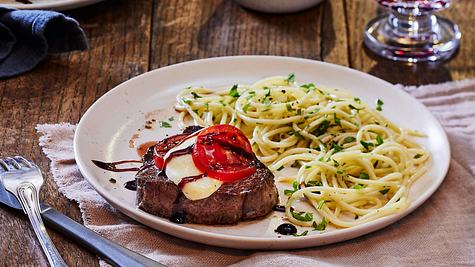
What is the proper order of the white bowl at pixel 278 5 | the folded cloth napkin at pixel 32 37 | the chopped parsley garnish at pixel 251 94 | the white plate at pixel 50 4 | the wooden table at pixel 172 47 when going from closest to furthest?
the chopped parsley garnish at pixel 251 94
the wooden table at pixel 172 47
the folded cloth napkin at pixel 32 37
the white plate at pixel 50 4
the white bowl at pixel 278 5

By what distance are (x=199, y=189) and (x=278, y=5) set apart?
1.78 meters

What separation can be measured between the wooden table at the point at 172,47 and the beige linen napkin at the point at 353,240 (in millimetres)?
A: 237

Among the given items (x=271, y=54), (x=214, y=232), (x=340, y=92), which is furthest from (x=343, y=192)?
(x=271, y=54)

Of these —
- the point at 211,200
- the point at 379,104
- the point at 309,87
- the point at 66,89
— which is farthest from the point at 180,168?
the point at 66,89

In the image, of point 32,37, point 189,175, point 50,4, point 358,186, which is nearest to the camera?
point 189,175

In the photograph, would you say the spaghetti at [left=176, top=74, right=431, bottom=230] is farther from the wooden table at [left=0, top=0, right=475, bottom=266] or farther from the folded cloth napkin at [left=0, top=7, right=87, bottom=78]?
the folded cloth napkin at [left=0, top=7, right=87, bottom=78]

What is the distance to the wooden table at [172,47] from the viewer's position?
338cm

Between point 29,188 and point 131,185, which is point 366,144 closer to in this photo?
point 131,185

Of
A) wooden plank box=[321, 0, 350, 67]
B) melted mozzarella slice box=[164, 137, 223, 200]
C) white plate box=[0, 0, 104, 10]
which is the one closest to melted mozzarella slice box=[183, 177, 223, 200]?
melted mozzarella slice box=[164, 137, 223, 200]

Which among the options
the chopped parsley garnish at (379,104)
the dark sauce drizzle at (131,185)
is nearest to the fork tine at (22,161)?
the dark sauce drizzle at (131,185)

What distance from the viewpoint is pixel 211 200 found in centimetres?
252

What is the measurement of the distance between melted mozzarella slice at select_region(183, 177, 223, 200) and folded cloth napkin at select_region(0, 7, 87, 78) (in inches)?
51.5

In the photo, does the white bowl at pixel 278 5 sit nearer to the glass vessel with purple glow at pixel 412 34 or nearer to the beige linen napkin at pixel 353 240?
the glass vessel with purple glow at pixel 412 34

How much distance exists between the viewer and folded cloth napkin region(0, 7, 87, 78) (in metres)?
3.59
